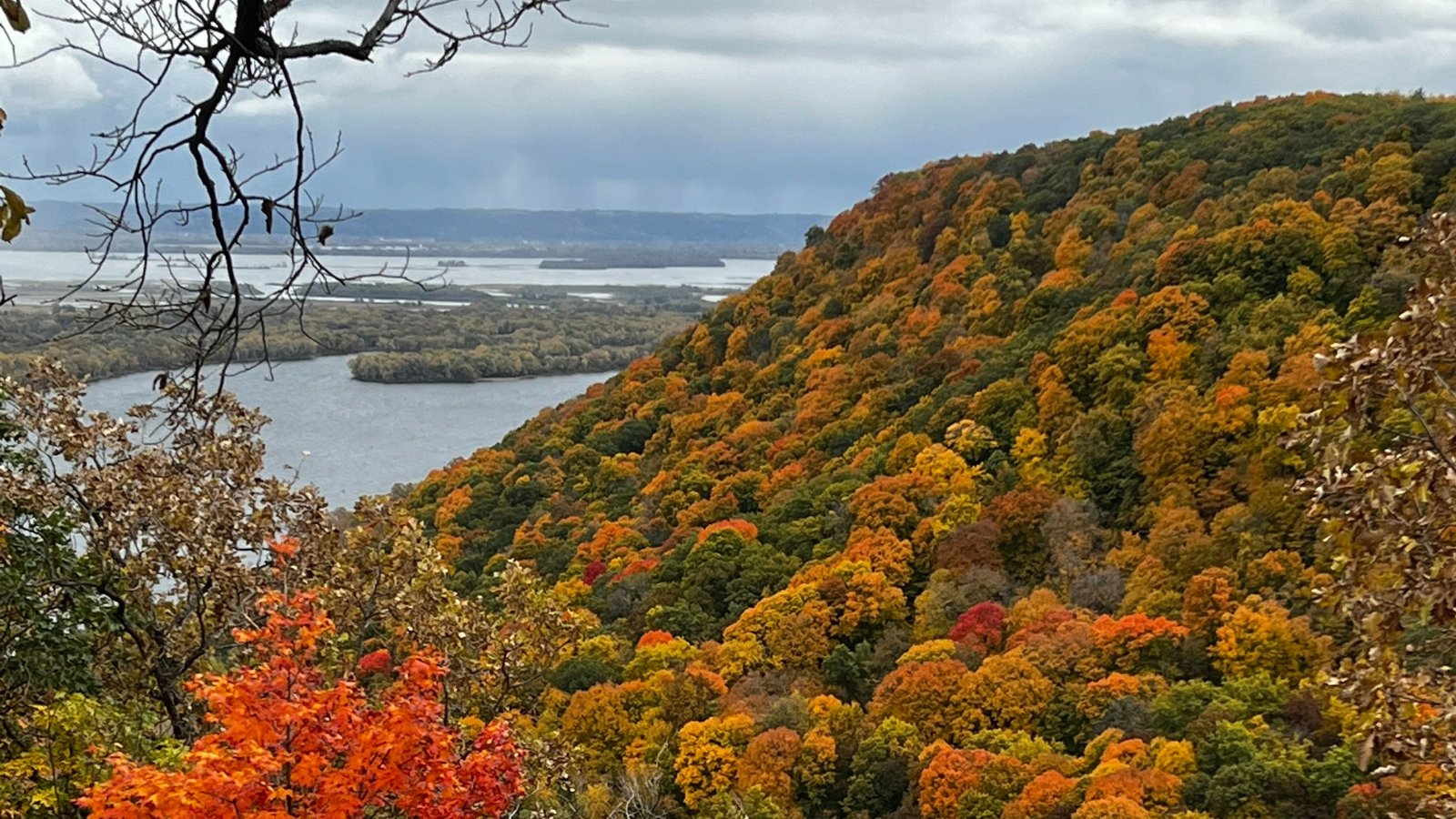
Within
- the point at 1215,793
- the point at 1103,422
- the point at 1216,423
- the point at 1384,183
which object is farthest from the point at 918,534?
the point at 1384,183

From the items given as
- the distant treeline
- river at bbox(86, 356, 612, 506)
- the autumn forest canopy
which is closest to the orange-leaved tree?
the autumn forest canopy

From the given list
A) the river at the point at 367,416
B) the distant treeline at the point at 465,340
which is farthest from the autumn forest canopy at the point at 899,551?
the distant treeline at the point at 465,340

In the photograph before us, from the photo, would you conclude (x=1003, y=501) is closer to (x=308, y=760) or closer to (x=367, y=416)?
(x=308, y=760)

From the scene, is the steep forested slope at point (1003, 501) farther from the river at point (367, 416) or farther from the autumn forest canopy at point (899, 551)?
the river at point (367, 416)

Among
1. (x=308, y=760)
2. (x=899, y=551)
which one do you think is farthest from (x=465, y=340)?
(x=308, y=760)

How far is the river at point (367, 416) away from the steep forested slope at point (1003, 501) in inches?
265

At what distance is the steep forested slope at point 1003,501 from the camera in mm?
17125

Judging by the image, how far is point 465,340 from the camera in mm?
102938

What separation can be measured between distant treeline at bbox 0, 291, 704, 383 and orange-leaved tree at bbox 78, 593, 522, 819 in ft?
156

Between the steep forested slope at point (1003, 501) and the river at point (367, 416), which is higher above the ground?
the steep forested slope at point (1003, 501)

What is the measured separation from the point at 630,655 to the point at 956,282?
2343 cm

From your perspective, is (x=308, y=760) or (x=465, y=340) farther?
(x=465, y=340)

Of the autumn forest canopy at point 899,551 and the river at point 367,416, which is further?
the river at point 367,416

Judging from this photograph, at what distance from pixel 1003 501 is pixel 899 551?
263cm
